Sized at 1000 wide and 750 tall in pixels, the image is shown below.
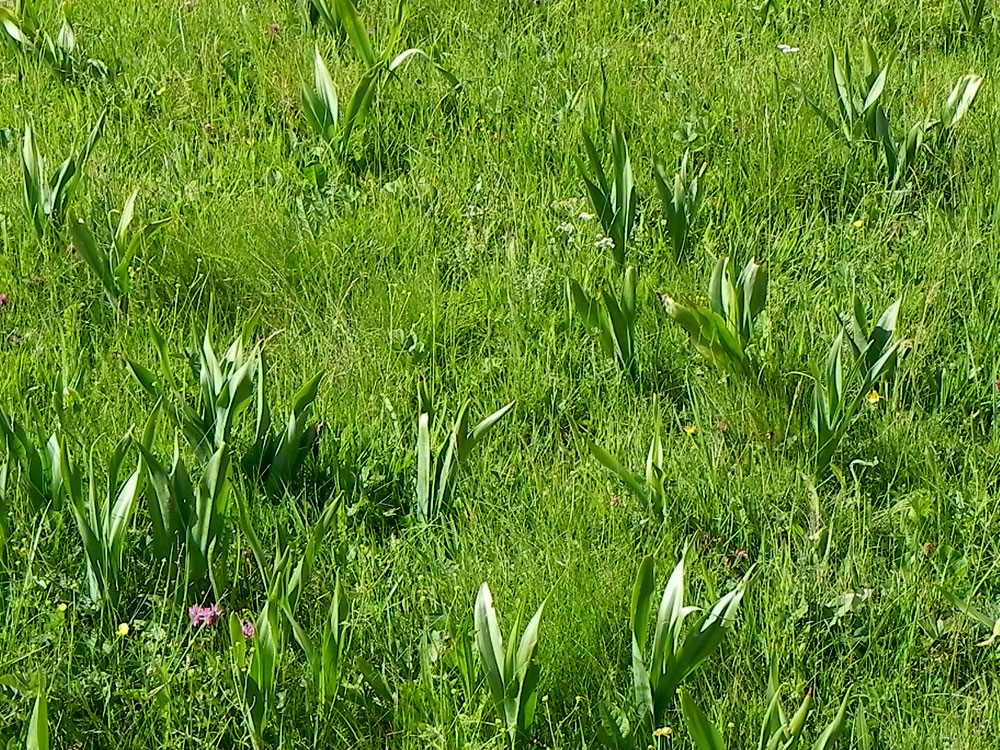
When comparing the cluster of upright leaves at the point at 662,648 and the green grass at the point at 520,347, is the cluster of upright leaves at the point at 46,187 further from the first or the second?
the cluster of upright leaves at the point at 662,648

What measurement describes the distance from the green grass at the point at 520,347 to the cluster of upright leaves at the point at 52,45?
49 mm

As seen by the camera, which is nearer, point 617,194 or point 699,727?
point 699,727

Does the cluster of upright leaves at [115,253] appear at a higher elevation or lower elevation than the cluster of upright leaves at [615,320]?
higher

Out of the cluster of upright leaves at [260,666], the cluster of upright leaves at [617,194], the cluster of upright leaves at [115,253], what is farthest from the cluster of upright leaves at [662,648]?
the cluster of upright leaves at [115,253]

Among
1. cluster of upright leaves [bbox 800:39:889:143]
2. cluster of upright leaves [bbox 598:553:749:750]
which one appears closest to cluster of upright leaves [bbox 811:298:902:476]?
cluster of upright leaves [bbox 598:553:749:750]

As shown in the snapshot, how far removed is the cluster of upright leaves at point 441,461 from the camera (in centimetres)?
247

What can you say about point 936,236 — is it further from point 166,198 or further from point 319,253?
point 166,198

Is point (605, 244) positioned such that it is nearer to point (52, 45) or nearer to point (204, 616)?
point (204, 616)

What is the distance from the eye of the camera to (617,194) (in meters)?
3.24

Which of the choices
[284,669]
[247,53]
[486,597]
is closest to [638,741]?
[486,597]

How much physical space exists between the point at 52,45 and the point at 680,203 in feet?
6.57

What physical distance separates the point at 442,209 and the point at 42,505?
145 cm

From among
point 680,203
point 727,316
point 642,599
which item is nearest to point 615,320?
point 727,316

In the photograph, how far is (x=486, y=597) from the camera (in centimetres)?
202
